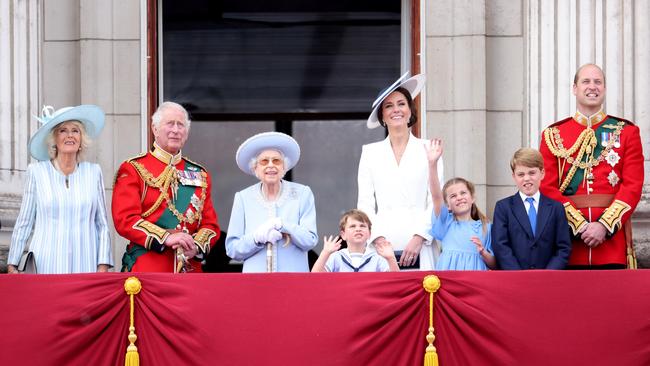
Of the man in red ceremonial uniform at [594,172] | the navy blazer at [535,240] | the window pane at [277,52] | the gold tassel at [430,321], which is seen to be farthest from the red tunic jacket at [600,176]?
the window pane at [277,52]

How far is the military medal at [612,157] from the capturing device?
9.20 m

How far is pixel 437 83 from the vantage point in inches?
454

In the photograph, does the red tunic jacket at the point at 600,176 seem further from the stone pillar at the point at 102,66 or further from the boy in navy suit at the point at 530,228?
the stone pillar at the point at 102,66

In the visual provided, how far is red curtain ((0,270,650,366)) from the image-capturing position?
8039 mm

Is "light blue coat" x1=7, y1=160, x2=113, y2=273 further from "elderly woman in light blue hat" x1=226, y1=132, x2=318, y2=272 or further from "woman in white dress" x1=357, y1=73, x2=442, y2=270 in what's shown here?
"woman in white dress" x1=357, y1=73, x2=442, y2=270

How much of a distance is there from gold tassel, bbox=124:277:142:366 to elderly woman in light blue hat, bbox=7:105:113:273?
0.91 meters

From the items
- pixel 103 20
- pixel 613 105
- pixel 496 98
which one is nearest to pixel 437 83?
pixel 496 98

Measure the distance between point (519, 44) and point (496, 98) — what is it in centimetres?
47

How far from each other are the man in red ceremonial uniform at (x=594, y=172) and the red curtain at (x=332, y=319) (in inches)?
33.9

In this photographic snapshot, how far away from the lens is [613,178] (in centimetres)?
920

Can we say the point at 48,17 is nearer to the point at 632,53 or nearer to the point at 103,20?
the point at 103,20

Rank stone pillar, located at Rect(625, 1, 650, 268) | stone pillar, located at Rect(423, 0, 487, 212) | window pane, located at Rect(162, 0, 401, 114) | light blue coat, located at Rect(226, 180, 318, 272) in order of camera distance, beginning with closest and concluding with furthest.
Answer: light blue coat, located at Rect(226, 180, 318, 272) < stone pillar, located at Rect(625, 1, 650, 268) < stone pillar, located at Rect(423, 0, 487, 212) < window pane, located at Rect(162, 0, 401, 114)

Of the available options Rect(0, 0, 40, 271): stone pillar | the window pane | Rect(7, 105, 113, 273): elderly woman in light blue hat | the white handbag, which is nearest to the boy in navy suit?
Rect(7, 105, 113, 273): elderly woman in light blue hat

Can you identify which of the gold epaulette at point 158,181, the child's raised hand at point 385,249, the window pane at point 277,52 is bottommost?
the child's raised hand at point 385,249
